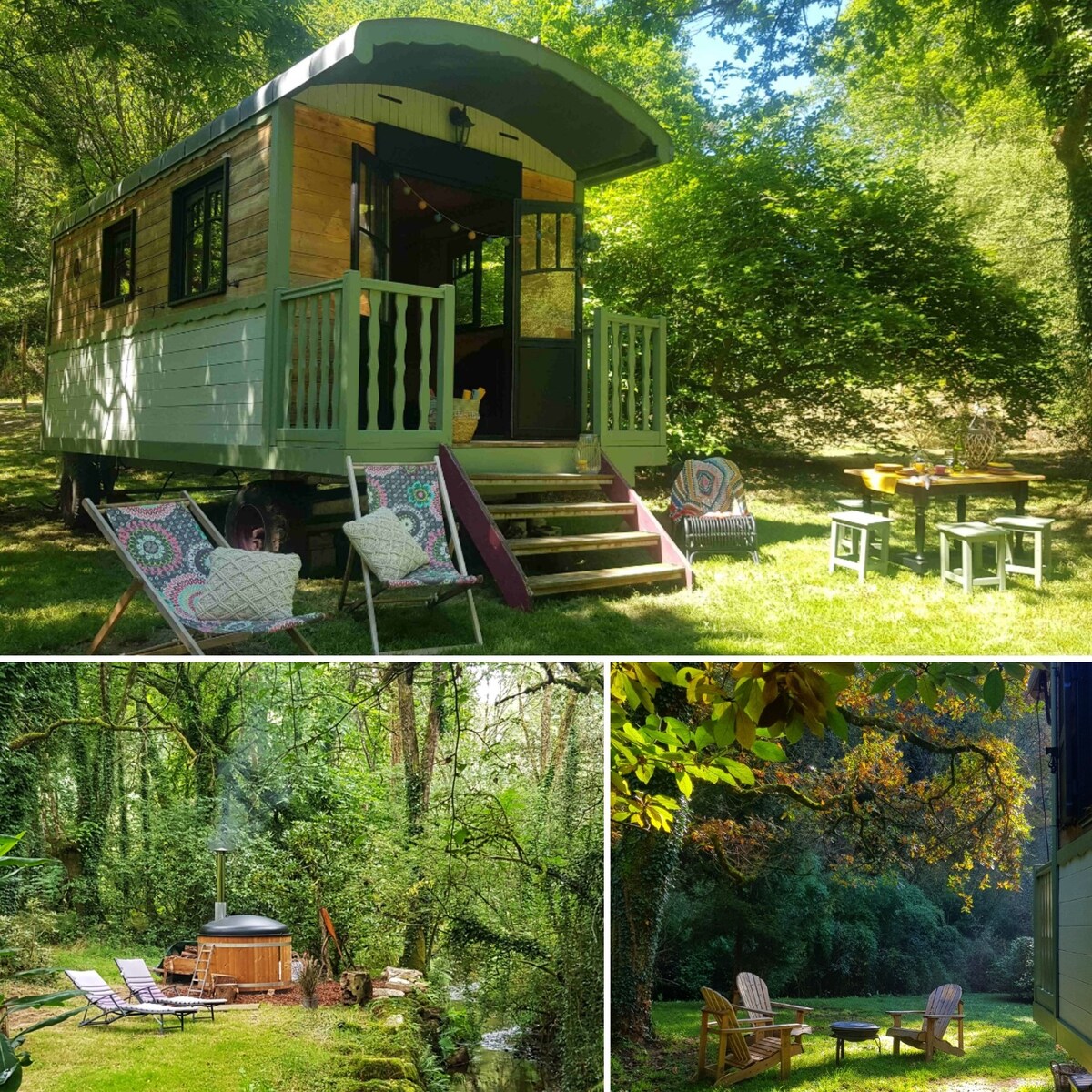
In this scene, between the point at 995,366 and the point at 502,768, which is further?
the point at 995,366

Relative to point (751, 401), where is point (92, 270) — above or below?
above

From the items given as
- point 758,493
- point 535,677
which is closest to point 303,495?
point 535,677

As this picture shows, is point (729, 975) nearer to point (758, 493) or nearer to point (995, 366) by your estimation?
point (758, 493)

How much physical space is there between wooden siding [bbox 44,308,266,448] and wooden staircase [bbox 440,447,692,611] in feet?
4.51

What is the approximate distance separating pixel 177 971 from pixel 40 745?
1104mm

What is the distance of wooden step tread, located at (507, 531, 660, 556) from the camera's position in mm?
5496

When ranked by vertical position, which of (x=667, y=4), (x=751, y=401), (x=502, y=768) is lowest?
(x=502, y=768)

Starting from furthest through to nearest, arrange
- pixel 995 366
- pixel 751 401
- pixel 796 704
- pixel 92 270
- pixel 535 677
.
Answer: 1. pixel 92 270
2. pixel 751 401
3. pixel 995 366
4. pixel 535 677
5. pixel 796 704

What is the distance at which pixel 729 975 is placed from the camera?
4414mm

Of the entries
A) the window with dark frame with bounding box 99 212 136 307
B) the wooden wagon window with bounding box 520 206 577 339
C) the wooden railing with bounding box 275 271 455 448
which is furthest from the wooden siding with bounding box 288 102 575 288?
the window with dark frame with bounding box 99 212 136 307

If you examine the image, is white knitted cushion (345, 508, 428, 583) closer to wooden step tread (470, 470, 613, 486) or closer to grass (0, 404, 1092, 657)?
grass (0, 404, 1092, 657)

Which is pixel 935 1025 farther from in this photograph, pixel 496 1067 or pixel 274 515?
pixel 274 515

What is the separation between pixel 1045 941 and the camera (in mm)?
4238

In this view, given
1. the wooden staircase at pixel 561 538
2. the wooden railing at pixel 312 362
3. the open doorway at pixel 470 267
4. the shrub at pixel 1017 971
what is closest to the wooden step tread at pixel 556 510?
the wooden staircase at pixel 561 538
